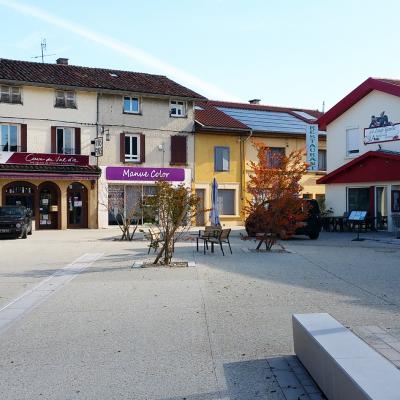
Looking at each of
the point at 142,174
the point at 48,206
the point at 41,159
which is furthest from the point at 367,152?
the point at 48,206

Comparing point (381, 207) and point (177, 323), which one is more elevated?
point (381, 207)

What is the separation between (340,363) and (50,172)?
27071 mm

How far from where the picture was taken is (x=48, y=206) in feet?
100

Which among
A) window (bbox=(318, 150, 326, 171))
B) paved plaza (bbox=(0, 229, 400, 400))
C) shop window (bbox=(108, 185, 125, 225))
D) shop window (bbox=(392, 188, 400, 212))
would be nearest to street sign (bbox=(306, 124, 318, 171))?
shop window (bbox=(392, 188, 400, 212))

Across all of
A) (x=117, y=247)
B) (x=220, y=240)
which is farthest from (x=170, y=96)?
(x=220, y=240)

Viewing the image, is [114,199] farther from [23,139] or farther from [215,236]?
[215,236]

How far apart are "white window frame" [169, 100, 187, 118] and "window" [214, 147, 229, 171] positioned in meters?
3.04

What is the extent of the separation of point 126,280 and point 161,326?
13.1ft

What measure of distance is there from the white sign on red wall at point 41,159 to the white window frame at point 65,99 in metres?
2.84

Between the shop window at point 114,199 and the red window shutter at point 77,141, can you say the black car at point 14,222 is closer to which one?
the red window shutter at point 77,141

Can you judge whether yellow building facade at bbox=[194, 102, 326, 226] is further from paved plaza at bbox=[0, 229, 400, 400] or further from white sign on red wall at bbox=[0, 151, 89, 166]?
paved plaza at bbox=[0, 229, 400, 400]

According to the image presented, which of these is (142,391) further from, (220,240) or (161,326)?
(220,240)

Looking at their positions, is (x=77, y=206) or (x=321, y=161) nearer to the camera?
(x=77, y=206)

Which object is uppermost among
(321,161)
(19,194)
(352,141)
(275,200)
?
(352,141)
